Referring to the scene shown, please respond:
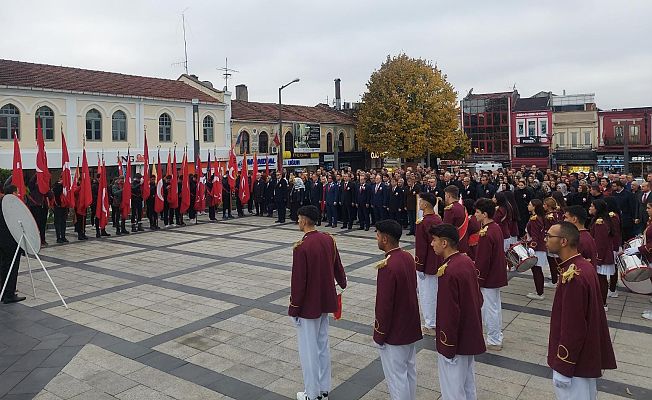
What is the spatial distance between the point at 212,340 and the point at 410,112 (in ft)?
113

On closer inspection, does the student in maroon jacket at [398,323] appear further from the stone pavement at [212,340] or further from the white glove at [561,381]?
the white glove at [561,381]

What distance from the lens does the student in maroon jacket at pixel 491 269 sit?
671 cm

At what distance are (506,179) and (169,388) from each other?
15206 millimetres

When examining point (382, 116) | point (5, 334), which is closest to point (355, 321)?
point (5, 334)

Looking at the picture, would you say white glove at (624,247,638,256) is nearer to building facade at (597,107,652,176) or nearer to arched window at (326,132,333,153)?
arched window at (326,132,333,153)

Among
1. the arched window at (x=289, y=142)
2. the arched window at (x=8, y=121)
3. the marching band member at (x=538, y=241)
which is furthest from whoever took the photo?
the arched window at (x=289, y=142)

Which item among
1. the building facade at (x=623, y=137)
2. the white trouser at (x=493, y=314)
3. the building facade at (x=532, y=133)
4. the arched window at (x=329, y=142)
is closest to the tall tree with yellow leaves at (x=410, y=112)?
the arched window at (x=329, y=142)

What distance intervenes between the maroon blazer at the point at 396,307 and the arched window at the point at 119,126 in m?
31.3

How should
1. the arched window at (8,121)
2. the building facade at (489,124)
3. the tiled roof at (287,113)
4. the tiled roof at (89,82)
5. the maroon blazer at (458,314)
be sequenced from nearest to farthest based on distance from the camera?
the maroon blazer at (458,314) < the arched window at (8,121) < the tiled roof at (89,82) < the tiled roof at (287,113) < the building facade at (489,124)

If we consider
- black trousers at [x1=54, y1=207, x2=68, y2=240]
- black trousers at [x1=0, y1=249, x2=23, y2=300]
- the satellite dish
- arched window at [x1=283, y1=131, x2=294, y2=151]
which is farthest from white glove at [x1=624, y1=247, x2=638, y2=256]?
arched window at [x1=283, y1=131, x2=294, y2=151]

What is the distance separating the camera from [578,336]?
383 cm

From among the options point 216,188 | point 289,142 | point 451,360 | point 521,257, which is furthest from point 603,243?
point 289,142

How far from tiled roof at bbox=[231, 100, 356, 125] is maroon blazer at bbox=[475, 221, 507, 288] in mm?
35008

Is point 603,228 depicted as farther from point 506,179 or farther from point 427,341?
point 506,179
